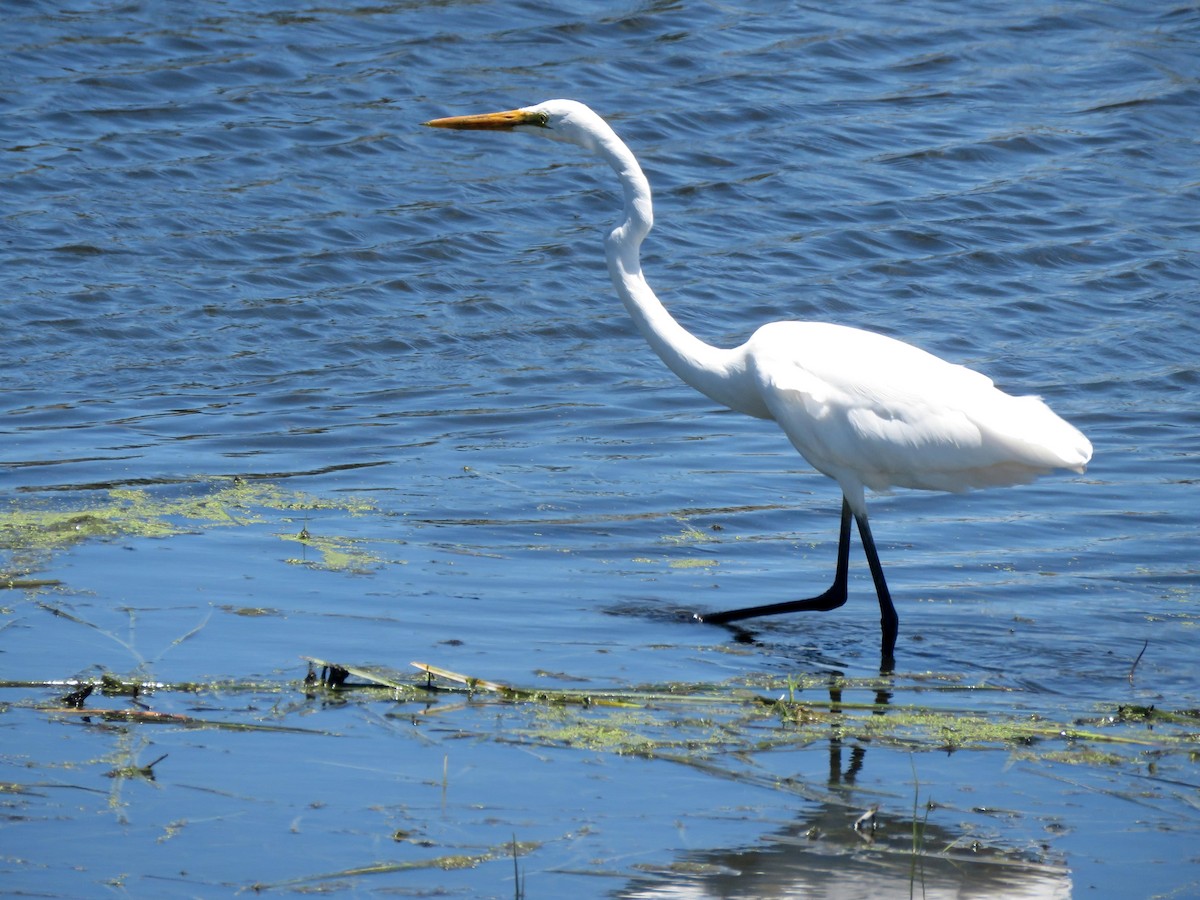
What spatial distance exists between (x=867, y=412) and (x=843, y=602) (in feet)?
2.27

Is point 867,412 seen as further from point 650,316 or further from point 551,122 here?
point 551,122

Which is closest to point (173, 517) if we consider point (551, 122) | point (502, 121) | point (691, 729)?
point (502, 121)

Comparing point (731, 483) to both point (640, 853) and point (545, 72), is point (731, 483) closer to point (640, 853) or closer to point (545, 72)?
point (640, 853)

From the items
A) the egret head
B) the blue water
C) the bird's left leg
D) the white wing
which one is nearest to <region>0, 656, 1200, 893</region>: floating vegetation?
the blue water

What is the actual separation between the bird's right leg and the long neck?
0.60 meters

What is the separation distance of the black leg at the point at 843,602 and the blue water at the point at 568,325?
0.09 meters

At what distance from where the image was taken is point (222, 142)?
1157 centimetres

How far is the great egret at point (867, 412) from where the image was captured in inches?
214

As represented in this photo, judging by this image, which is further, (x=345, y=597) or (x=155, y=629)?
(x=345, y=597)

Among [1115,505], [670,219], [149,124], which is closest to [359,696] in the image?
[1115,505]

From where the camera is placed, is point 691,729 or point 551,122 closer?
point 691,729

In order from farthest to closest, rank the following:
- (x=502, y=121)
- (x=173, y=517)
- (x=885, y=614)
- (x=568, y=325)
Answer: (x=568, y=325), (x=173, y=517), (x=502, y=121), (x=885, y=614)

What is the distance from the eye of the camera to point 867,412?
546 cm

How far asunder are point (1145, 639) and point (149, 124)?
28.5 ft
